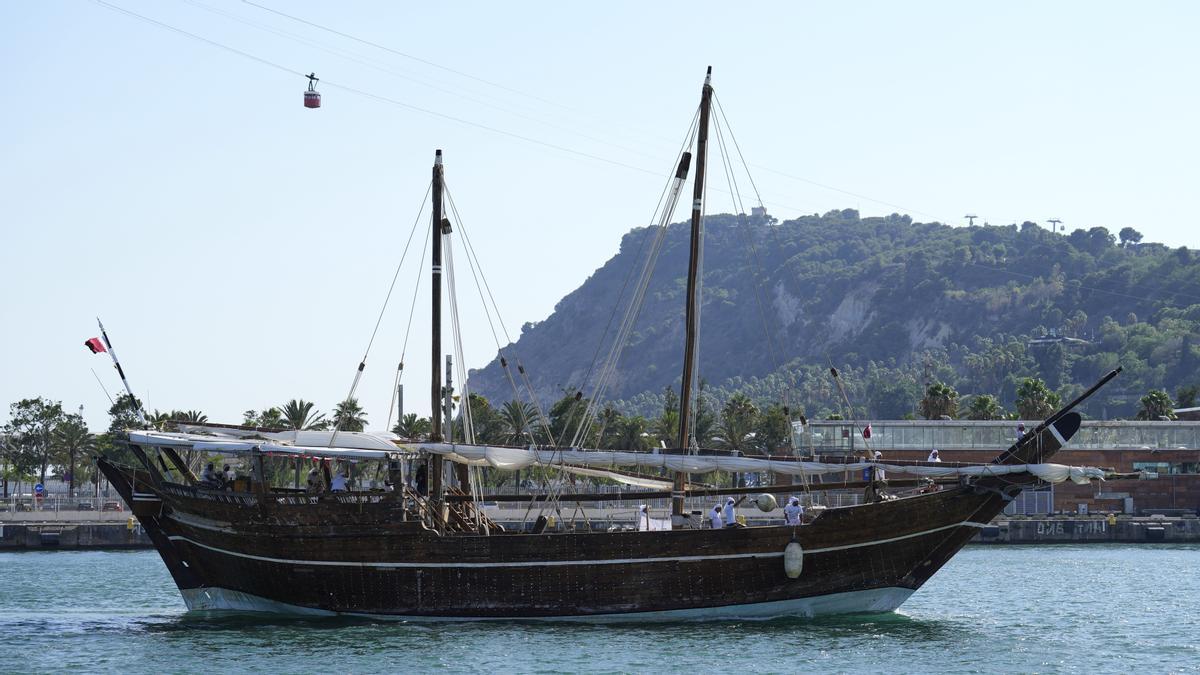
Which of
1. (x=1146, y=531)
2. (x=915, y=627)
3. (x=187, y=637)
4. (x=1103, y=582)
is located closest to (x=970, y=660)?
(x=915, y=627)

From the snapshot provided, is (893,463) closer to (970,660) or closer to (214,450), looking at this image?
(970,660)

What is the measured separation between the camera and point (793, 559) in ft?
124

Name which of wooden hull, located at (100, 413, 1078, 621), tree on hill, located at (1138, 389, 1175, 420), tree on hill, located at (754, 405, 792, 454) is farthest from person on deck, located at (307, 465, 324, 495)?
tree on hill, located at (1138, 389, 1175, 420)

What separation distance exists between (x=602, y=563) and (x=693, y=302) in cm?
784

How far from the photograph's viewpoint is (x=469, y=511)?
A: 4331 centimetres

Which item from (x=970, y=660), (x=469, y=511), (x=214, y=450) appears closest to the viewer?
(x=970, y=660)

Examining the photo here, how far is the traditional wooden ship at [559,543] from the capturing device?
37.9m

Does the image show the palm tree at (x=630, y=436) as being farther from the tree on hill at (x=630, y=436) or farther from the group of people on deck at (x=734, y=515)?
the group of people on deck at (x=734, y=515)

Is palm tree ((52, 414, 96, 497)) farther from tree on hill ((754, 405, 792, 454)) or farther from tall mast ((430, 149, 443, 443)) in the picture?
tall mast ((430, 149, 443, 443))

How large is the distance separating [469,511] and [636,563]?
24.0 ft

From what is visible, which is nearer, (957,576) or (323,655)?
(323,655)

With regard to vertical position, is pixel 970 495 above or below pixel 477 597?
above

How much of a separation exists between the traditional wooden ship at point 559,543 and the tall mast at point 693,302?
13 centimetres

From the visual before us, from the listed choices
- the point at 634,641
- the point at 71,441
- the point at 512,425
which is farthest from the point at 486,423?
the point at 634,641
